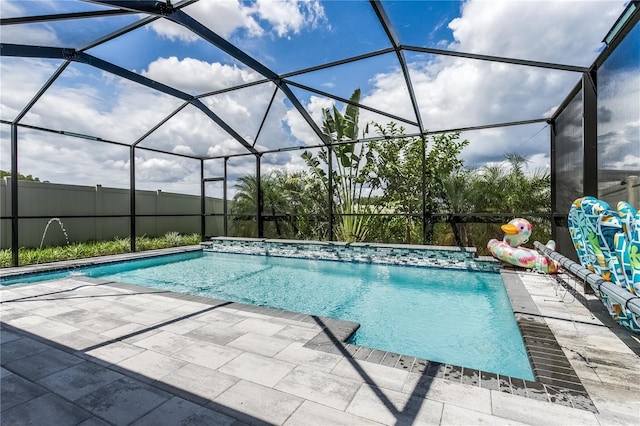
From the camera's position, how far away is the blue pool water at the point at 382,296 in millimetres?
3402

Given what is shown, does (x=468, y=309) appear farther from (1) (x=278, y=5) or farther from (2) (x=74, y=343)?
(1) (x=278, y=5)

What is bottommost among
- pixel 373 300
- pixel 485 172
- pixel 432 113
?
pixel 373 300

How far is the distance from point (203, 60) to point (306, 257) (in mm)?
5465

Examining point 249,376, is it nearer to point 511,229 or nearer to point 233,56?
point 233,56

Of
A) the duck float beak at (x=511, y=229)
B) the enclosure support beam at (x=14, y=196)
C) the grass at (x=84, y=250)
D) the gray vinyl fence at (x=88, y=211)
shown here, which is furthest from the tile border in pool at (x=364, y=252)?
the enclosure support beam at (x=14, y=196)

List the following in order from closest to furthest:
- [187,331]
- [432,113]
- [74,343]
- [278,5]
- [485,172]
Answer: [74,343] → [187,331] → [278,5] → [432,113] → [485,172]

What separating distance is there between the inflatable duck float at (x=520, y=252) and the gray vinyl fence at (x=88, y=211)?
9.20 m

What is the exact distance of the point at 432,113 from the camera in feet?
24.0

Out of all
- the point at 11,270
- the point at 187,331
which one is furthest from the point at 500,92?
the point at 11,270

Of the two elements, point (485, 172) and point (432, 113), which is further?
point (485, 172)

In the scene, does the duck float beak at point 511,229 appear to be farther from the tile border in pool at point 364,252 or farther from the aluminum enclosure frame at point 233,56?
the aluminum enclosure frame at point 233,56

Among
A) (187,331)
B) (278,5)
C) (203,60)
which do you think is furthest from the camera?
(203,60)

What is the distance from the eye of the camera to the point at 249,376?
2.34 meters

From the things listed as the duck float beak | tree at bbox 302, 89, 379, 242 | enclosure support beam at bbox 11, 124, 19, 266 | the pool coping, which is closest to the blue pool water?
the pool coping
